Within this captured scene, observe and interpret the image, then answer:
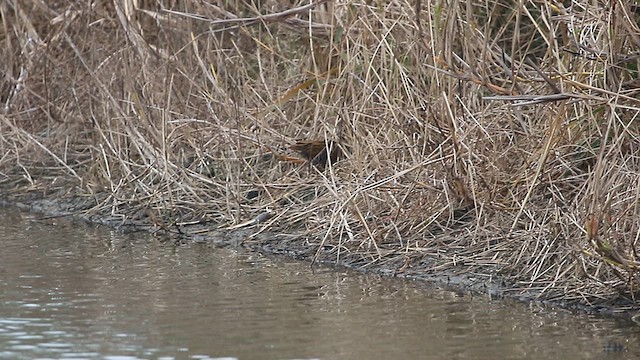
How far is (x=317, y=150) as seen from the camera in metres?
7.88

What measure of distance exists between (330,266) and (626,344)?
210 cm

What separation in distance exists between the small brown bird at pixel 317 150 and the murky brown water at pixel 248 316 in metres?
0.91

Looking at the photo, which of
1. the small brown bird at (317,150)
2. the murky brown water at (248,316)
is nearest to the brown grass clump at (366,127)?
the small brown bird at (317,150)

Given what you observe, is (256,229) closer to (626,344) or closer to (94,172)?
(94,172)

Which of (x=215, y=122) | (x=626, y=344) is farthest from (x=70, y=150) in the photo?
(x=626, y=344)

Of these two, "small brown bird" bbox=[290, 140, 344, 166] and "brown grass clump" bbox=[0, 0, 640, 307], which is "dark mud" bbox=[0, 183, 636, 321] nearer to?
"brown grass clump" bbox=[0, 0, 640, 307]

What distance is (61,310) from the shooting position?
18.4ft

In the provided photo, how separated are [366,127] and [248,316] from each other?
2.17 metres

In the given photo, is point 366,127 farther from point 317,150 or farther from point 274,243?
point 274,243

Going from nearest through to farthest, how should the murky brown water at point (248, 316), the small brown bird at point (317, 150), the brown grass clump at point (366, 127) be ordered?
the murky brown water at point (248, 316) → the brown grass clump at point (366, 127) → the small brown bird at point (317, 150)

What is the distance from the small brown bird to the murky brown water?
91 cm

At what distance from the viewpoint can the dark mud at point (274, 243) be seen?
20.2 feet

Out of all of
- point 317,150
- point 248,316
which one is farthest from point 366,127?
point 248,316

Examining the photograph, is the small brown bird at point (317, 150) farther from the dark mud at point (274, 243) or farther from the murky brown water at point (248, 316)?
the murky brown water at point (248, 316)
